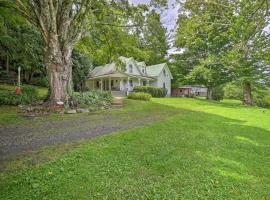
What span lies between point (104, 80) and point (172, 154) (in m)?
29.2

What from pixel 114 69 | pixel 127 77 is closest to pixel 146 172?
pixel 127 77

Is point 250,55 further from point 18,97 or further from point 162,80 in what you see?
point 18,97

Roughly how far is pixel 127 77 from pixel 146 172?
1007 inches

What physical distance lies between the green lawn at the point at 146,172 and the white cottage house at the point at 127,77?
2254 cm

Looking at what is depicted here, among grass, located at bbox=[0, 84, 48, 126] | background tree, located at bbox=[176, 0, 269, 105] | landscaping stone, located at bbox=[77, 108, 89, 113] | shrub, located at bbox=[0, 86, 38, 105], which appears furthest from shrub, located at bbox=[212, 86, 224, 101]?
grass, located at bbox=[0, 84, 48, 126]

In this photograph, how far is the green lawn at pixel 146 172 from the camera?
3.07 metres

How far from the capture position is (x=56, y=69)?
10.4 metres

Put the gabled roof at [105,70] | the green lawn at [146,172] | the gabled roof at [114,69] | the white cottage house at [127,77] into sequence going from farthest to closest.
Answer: the gabled roof at [114,69] → the gabled roof at [105,70] → the white cottage house at [127,77] → the green lawn at [146,172]

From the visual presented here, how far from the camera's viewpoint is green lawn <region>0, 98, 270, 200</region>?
10.1ft

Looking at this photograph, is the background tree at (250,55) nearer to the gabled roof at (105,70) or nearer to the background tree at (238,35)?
the background tree at (238,35)

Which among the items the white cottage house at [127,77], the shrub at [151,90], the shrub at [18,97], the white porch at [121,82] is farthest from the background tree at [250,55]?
the shrub at [18,97]

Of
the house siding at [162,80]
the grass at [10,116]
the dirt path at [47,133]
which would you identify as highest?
the house siding at [162,80]

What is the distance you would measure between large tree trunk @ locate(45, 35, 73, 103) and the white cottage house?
16.4 meters

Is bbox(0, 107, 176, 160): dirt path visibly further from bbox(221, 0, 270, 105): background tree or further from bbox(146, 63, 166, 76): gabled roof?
bbox(146, 63, 166, 76): gabled roof
